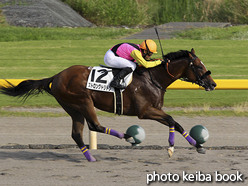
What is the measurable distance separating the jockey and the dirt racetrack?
108cm

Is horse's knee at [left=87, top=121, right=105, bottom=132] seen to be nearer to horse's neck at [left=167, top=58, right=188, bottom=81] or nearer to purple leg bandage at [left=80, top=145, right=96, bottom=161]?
purple leg bandage at [left=80, top=145, right=96, bottom=161]

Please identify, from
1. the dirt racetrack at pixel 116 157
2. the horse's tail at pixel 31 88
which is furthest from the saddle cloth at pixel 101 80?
the dirt racetrack at pixel 116 157

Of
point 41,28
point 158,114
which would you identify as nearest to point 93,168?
point 158,114

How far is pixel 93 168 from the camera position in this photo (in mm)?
5098

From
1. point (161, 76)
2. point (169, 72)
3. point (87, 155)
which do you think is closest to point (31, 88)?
point (87, 155)

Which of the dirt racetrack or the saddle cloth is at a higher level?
the saddle cloth

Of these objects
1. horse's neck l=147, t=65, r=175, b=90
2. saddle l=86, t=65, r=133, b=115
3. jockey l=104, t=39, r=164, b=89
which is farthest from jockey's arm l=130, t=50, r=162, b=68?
saddle l=86, t=65, r=133, b=115

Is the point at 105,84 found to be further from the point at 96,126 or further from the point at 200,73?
the point at 200,73

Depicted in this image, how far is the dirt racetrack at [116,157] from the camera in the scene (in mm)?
4627

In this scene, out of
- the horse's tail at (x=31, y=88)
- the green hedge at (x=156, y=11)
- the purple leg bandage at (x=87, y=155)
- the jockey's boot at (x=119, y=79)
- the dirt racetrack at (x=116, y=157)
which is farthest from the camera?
the green hedge at (x=156, y=11)

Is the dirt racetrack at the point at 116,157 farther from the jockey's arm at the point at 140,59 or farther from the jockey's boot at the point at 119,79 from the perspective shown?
the jockey's arm at the point at 140,59

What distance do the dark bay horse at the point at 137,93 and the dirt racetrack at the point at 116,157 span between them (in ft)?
1.00

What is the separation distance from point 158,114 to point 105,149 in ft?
4.22

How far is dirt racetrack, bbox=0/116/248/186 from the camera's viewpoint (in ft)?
15.2
